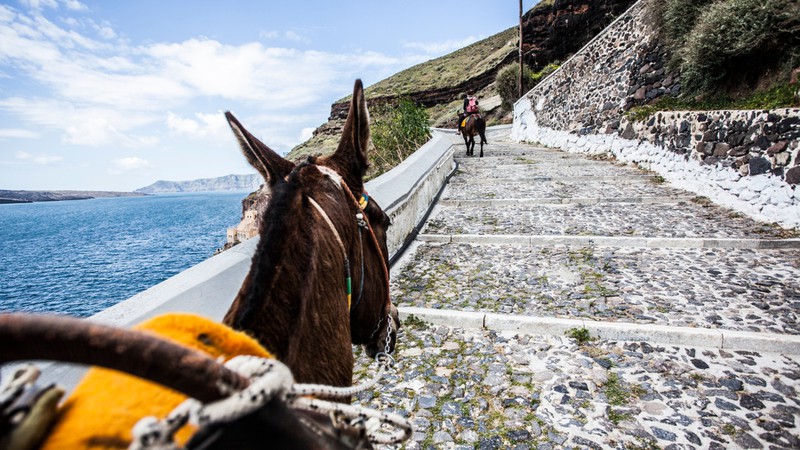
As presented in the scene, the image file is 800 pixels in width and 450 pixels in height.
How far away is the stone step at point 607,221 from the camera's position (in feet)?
21.0

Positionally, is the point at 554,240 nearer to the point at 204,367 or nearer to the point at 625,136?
the point at 204,367

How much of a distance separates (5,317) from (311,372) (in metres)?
0.86

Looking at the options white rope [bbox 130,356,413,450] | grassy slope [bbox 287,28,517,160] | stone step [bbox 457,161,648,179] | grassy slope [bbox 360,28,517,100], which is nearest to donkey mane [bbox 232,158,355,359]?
white rope [bbox 130,356,413,450]

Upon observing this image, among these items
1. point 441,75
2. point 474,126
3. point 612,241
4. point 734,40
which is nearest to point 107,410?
point 612,241

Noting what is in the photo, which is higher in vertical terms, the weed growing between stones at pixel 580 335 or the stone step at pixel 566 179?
the stone step at pixel 566 179

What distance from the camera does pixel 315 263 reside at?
1.30 metres

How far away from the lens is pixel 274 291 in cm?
116

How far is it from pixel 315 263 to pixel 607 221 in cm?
759

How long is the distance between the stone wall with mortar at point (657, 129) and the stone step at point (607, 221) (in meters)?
0.54

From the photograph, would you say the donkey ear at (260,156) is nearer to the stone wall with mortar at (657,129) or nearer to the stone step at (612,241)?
the stone step at (612,241)

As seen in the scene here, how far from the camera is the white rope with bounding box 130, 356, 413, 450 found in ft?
1.91

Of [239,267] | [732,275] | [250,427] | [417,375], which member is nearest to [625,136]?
[732,275]

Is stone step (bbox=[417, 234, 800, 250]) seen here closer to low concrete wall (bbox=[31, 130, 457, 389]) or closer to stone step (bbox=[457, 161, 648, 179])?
low concrete wall (bbox=[31, 130, 457, 389])

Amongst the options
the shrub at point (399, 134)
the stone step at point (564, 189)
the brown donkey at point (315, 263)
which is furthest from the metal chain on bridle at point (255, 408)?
the shrub at point (399, 134)
